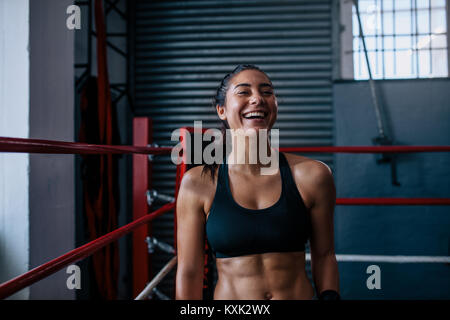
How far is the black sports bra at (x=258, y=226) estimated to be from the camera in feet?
3.95

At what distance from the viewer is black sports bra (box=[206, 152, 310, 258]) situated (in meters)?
1.20

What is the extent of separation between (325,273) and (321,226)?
0.19 m

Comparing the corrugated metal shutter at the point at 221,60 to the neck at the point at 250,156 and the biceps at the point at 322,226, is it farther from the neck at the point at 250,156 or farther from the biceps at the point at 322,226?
the biceps at the point at 322,226

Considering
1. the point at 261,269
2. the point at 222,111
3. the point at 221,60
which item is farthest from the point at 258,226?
the point at 221,60

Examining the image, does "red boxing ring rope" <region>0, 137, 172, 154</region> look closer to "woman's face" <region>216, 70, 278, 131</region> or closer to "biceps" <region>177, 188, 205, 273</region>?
"biceps" <region>177, 188, 205, 273</region>

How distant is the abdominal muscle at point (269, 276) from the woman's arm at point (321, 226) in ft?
0.29

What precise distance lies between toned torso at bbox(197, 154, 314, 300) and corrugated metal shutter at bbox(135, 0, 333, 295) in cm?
264

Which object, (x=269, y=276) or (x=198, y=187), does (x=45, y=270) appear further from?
(x=269, y=276)

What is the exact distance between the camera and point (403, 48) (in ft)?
12.8

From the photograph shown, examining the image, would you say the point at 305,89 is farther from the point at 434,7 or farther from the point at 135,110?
the point at 135,110
